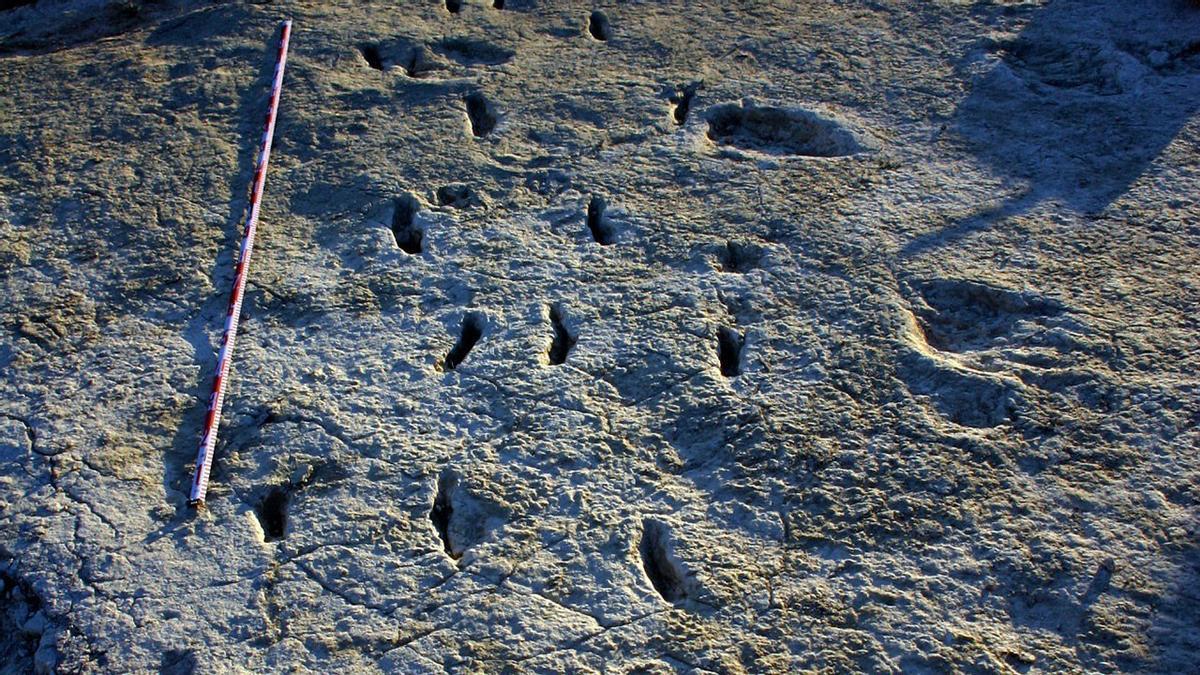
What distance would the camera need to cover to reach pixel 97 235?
3.18m

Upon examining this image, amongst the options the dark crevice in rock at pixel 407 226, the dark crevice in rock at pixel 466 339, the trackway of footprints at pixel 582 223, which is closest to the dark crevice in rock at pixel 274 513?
the trackway of footprints at pixel 582 223

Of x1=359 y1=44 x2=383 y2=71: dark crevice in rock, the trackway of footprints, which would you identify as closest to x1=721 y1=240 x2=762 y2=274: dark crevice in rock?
the trackway of footprints

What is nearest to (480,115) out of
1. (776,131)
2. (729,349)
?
(776,131)

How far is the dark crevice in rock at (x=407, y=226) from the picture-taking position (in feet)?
10.4

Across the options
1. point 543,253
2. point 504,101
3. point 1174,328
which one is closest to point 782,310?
point 543,253

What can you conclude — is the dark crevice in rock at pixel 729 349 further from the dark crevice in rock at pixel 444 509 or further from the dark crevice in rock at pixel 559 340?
the dark crevice in rock at pixel 444 509

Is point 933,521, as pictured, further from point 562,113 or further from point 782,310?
point 562,113

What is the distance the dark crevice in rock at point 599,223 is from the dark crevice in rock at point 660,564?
960 millimetres

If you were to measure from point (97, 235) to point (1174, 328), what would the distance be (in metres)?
2.81

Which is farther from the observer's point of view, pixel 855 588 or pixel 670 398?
pixel 670 398

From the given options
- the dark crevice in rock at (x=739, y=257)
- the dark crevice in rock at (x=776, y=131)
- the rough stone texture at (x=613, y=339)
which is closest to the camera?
the rough stone texture at (x=613, y=339)

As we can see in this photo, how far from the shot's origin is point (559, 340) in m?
2.90

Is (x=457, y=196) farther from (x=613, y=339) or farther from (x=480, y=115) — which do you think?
(x=613, y=339)

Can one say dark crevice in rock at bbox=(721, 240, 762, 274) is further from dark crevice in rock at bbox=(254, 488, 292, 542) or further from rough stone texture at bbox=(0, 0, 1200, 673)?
dark crevice in rock at bbox=(254, 488, 292, 542)
